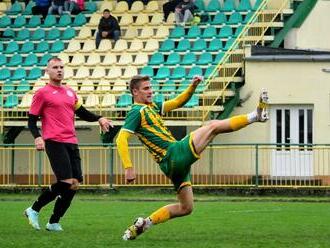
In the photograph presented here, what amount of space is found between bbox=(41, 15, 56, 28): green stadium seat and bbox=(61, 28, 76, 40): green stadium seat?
66cm

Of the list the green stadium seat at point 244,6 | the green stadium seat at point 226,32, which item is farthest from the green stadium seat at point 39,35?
the green stadium seat at point 244,6

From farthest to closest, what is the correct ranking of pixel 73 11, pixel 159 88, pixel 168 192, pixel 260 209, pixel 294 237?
pixel 73 11 → pixel 159 88 → pixel 168 192 → pixel 260 209 → pixel 294 237

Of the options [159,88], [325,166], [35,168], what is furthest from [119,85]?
[325,166]

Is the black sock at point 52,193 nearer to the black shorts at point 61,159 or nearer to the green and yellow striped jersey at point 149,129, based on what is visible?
the black shorts at point 61,159

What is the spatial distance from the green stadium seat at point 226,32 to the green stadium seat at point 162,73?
6.56 feet

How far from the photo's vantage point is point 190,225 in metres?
18.0

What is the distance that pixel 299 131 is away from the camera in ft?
115

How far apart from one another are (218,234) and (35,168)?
16.1 meters

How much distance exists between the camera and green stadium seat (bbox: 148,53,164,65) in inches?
1396

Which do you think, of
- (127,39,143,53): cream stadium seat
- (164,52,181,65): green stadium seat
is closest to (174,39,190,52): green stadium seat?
(164,52,181,65): green stadium seat

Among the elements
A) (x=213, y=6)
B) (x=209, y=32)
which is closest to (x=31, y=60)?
(x=209, y=32)

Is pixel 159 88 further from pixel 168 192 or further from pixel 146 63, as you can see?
pixel 168 192

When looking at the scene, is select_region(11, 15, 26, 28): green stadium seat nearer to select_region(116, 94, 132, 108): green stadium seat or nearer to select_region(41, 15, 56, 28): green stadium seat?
select_region(41, 15, 56, 28): green stadium seat

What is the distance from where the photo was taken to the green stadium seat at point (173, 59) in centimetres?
3534
